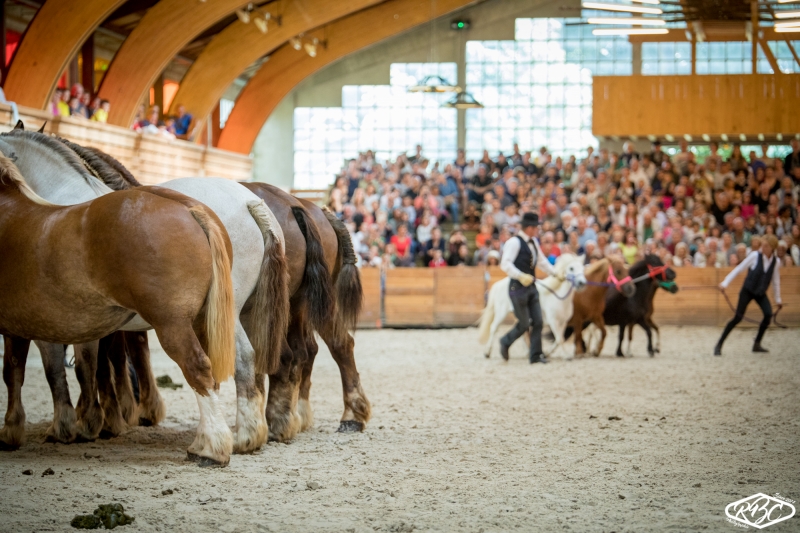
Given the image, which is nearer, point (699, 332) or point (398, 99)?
point (699, 332)

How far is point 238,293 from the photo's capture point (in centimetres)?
575

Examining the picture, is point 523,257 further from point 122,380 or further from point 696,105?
point 696,105

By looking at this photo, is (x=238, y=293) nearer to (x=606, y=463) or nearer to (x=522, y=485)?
(x=522, y=485)

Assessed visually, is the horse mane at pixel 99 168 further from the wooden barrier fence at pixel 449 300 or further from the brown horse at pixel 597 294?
the wooden barrier fence at pixel 449 300

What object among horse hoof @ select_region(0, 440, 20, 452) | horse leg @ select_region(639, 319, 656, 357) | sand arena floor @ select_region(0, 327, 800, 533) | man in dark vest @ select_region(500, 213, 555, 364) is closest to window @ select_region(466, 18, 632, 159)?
horse leg @ select_region(639, 319, 656, 357)

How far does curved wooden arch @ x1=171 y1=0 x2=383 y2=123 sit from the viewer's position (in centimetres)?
2070

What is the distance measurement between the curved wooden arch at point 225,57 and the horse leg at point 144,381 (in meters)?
15.1

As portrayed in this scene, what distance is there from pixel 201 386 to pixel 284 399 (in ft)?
4.04

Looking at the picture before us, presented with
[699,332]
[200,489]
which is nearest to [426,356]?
[699,332]

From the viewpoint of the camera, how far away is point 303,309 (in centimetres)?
646

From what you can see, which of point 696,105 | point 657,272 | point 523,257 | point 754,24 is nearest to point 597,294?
point 657,272

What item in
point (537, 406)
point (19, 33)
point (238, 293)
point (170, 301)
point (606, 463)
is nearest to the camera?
point (170, 301)

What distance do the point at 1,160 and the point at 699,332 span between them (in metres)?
13.2

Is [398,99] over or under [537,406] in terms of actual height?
over
